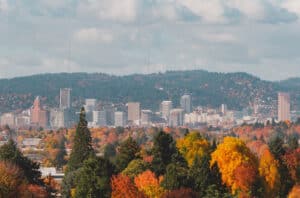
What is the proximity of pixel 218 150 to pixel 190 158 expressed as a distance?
156 inches

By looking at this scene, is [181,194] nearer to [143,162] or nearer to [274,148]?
[143,162]

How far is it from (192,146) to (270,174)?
25.8 feet

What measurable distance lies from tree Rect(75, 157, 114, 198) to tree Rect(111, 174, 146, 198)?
0.68m

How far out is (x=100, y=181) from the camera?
58.2 meters

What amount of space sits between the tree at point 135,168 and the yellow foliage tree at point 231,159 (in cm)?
512

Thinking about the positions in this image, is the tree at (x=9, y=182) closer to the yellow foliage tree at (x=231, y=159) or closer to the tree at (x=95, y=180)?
the tree at (x=95, y=180)

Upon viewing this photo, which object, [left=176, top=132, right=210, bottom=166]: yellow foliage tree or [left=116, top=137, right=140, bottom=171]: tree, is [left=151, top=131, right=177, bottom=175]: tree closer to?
[left=116, top=137, right=140, bottom=171]: tree

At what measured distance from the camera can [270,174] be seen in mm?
70125

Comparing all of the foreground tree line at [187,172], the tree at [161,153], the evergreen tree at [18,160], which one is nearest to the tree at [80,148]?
the foreground tree line at [187,172]

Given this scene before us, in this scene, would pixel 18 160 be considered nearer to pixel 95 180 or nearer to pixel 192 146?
pixel 95 180

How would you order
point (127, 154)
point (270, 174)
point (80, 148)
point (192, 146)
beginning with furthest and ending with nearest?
1. point (80, 148)
2. point (192, 146)
3. point (127, 154)
4. point (270, 174)

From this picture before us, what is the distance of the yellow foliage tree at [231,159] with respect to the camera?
66750 mm

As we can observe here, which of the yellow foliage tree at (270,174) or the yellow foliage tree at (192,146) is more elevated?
the yellow foliage tree at (192,146)

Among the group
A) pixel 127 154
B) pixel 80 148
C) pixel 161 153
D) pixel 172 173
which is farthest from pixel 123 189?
pixel 80 148
